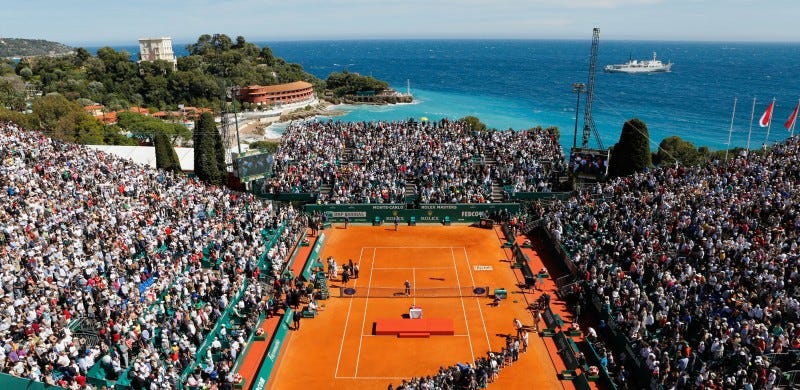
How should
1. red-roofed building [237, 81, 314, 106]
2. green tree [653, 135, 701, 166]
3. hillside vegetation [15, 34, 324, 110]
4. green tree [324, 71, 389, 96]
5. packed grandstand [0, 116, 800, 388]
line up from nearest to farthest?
1. packed grandstand [0, 116, 800, 388]
2. green tree [653, 135, 701, 166]
3. hillside vegetation [15, 34, 324, 110]
4. red-roofed building [237, 81, 314, 106]
5. green tree [324, 71, 389, 96]

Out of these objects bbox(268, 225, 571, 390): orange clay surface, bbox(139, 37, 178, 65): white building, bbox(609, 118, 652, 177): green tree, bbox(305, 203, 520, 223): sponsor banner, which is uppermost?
bbox(139, 37, 178, 65): white building

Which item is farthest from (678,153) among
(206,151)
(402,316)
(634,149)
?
(206,151)

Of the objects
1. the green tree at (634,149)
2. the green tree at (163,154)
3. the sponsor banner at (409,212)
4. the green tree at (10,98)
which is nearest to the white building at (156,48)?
the green tree at (10,98)

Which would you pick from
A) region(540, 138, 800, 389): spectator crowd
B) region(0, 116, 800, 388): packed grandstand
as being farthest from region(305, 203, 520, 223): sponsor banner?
region(540, 138, 800, 389): spectator crowd

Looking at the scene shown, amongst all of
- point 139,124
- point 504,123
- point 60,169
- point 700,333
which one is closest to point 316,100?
point 504,123

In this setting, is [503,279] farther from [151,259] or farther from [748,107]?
[748,107]

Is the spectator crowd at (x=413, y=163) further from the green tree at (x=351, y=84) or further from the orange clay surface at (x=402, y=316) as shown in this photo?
the green tree at (x=351, y=84)

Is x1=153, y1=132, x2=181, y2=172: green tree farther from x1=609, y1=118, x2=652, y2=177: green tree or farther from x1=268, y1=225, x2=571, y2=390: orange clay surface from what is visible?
x1=609, y1=118, x2=652, y2=177: green tree

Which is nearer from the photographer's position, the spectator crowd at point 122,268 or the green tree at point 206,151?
the spectator crowd at point 122,268
